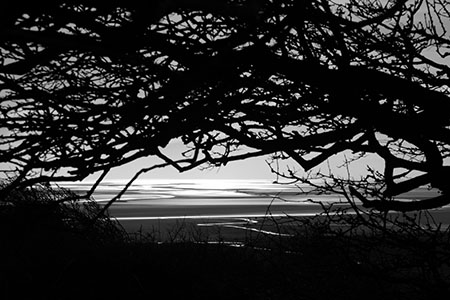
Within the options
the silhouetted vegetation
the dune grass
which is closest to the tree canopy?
the silhouetted vegetation

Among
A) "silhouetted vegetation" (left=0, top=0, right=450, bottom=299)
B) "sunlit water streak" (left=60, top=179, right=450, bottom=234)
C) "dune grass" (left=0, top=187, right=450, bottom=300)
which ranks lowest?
"dune grass" (left=0, top=187, right=450, bottom=300)

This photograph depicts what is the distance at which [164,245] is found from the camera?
8.97m

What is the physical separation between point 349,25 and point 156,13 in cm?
234

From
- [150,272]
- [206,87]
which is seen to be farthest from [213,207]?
[206,87]

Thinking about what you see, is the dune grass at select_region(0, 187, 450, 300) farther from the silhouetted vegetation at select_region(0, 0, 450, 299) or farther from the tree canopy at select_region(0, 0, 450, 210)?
the tree canopy at select_region(0, 0, 450, 210)

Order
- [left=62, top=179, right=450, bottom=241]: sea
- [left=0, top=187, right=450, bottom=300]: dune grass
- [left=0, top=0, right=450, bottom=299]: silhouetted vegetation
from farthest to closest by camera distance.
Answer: [left=62, top=179, right=450, bottom=241]: sea, [left=0, top=187, right=450, bottom=300]: dune grass, [left=0, top=0, right=450, bottom=299]: silhouetted vegetation

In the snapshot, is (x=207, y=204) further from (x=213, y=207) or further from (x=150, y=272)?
(x=150, y=272)

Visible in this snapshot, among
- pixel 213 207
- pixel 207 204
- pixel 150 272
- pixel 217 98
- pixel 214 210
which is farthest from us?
pixel 207 204

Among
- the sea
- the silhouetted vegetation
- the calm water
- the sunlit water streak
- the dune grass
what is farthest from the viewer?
the calm water

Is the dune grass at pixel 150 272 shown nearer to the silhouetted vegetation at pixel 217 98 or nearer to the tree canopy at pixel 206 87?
the silhouetted vegetation at pixel 217 98

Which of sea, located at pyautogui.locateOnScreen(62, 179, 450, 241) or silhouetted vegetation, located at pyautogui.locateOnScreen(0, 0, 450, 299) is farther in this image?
sea, located at pyautogui.locateOnScreen(62, 179, 450, 241)

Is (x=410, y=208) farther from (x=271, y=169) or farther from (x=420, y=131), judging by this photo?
(x=271, y=169)

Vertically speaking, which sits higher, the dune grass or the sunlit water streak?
the sunlit water streak

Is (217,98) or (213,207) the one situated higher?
(213,207)
